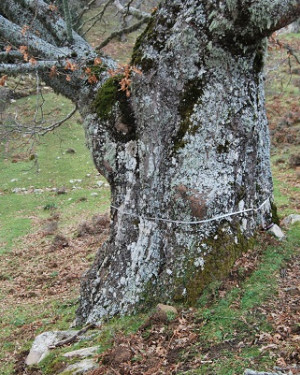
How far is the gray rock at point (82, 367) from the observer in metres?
3.66

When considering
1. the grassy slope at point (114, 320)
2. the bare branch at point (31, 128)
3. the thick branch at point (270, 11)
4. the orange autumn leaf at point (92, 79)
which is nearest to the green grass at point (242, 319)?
the grassy slope at point (114, 320)

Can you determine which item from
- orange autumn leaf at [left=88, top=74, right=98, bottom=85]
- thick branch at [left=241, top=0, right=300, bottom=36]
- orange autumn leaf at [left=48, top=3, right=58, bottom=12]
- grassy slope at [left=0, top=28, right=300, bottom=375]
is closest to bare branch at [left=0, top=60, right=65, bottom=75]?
orange autumn leaf at [left=88, top=74, right=98, bottom=85]

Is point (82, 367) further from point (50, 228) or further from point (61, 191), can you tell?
point (61, 191)

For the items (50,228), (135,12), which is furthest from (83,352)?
(50,228)

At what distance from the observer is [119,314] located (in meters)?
4.52

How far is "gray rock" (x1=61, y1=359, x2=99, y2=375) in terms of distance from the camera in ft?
12.0

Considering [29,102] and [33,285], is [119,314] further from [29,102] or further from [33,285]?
[29,102]

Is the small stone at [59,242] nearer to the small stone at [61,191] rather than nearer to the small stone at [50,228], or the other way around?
the small stone at [50,228]

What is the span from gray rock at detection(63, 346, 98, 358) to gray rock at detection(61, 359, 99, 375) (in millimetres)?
110

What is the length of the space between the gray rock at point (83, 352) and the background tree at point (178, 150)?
594 mm

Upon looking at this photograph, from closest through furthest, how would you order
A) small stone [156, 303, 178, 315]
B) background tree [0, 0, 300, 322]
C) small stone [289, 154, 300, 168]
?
small stone [156, 303, 178, 315] < background tree [0, 0, 300, 322] < small stone [289, 154, 300, 168]

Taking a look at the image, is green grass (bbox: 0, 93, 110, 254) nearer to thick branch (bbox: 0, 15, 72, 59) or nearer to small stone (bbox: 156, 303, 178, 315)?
thick branch (bbox: 0, 15, 72, 59)

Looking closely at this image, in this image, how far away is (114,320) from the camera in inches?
177

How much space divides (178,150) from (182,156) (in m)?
0.08
